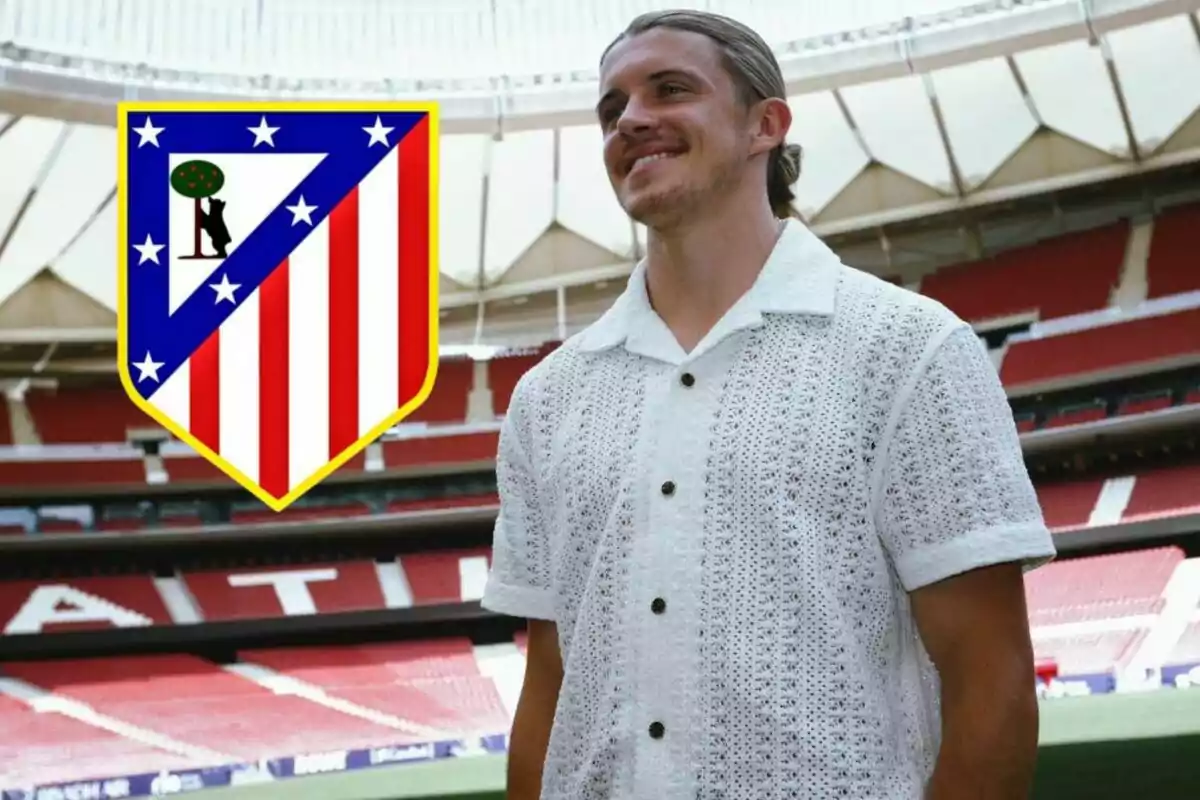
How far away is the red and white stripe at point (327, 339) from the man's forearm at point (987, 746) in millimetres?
10455

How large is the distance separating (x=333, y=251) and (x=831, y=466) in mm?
10934

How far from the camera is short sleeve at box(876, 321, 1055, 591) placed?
1.25 m

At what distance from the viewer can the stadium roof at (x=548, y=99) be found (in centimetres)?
1518

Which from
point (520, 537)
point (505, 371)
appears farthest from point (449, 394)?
point (520, 537)

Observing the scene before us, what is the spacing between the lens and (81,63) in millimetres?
14711

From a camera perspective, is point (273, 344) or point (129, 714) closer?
point (273, 344)

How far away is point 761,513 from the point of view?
1308 millimetres

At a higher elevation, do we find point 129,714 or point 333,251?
point 333,251

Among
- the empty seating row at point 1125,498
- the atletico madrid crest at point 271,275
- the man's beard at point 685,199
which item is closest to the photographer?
the man's beard at point 685,199

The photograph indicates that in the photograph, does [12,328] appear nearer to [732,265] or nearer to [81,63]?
[81,63]

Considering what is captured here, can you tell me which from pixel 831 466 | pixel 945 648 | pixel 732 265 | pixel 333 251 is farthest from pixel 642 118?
pixel 333 251

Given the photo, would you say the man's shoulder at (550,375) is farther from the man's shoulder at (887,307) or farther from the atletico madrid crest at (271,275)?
the atletico madrid crest at (271,275)

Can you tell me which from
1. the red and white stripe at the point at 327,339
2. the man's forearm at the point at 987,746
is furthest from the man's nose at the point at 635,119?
the red and white stripe at the point at 327,339

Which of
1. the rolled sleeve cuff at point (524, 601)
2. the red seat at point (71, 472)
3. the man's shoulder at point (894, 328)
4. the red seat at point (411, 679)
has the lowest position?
the red seat at point (411, 679)
